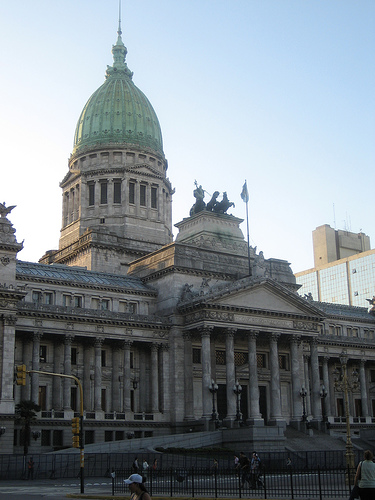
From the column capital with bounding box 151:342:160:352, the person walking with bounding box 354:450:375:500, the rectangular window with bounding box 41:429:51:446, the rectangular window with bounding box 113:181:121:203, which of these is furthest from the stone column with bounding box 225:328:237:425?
the person walking with bounding box 354:450:375:500

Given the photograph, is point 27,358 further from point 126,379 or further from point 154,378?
point 154,378

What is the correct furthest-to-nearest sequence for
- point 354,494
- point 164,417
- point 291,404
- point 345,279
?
point 345,279
point 291,404
point 164,417
point 354,494

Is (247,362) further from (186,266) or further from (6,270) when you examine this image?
(6,270)

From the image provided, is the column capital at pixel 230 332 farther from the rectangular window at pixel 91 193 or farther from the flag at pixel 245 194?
the rectangular window at pixel 91 193

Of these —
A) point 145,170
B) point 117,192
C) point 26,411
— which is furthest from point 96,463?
point 145,170

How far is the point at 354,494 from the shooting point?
76.3ft

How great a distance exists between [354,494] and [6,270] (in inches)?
2256

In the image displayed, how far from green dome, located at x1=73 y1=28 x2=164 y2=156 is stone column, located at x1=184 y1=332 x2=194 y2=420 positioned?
41.3 metres

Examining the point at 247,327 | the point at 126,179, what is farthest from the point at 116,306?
the point at 126,179

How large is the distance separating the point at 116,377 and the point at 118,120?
1900 inches

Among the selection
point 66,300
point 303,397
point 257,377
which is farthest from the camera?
point 303,397

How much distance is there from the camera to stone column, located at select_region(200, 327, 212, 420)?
8075cm

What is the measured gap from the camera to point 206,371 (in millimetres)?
81812

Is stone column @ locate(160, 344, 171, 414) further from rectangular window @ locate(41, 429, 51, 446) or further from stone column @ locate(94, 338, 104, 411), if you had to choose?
rectangular window @ locate(41, 429, 51, 446)
